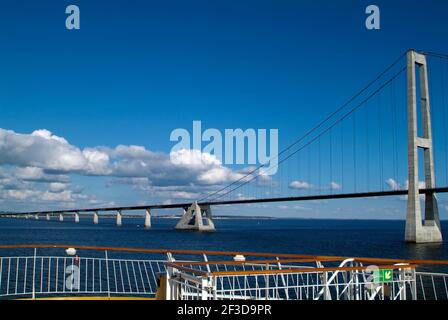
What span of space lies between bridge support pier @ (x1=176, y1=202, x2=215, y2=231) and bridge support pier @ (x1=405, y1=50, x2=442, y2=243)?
1959 inches

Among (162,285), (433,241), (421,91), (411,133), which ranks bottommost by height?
(433,241)

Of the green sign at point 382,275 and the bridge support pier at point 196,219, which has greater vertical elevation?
the green sign at point 382,275

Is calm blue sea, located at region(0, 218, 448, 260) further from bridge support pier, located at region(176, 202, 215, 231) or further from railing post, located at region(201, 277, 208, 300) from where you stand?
railing post, located at region(201, 277, 208, 300)

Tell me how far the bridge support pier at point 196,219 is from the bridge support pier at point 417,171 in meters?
49.8

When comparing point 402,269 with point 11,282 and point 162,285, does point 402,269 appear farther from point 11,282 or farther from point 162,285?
point 11,282

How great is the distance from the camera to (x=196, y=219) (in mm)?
101750

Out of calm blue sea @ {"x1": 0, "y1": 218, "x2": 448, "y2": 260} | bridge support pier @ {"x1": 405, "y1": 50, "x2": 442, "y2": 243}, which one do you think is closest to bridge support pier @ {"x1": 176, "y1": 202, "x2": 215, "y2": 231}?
calm blue sea @ {"x1": 0, "y1": 218, "x2": 448, "y2": 260}

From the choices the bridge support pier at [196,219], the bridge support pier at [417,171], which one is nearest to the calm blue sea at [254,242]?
the bridge support pier at [417,171]

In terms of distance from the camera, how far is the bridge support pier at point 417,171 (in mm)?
55188

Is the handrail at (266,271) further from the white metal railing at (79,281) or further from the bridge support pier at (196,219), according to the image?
the bridge support pier at (196,219)

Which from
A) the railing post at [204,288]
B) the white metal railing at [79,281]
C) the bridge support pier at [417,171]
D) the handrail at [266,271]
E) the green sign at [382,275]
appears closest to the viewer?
the railing post at [204,288]
